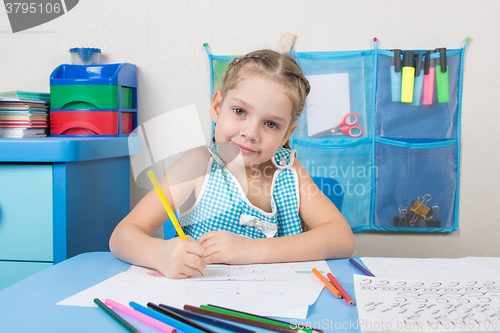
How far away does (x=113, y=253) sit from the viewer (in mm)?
644

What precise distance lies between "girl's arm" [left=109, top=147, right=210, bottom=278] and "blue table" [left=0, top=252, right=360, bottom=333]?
0.05 metres

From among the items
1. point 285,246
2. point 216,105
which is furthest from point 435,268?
point 216,105

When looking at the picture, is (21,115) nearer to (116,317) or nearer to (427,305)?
(116,317)

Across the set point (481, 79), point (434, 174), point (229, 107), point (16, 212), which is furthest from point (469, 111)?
point (16, 212)

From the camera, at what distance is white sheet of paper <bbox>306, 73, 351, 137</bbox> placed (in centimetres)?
145

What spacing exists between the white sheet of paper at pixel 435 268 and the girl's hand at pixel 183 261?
0.25m

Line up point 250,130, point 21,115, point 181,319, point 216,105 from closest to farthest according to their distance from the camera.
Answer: point 181,319, point 250,130, point 216,105, point 21,115

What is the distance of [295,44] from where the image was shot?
148 centimetres

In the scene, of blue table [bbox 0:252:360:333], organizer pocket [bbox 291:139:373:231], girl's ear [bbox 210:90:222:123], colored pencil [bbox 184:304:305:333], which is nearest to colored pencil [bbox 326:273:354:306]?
blue table [bbox 0:252:360:333]

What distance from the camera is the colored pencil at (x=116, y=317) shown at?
0.35 m

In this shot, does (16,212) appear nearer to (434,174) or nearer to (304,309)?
(304,309)

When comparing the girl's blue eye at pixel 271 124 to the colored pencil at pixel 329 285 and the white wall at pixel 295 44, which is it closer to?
the colored pencil at pixel 329 285

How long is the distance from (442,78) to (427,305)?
1.24 meters

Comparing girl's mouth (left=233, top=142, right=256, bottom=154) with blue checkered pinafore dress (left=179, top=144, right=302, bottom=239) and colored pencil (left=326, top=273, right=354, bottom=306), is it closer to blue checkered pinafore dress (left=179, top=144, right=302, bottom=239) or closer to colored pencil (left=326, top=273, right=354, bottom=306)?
blue checkered pinafore dress (left=179, top=144, right=302, bottom=239)
